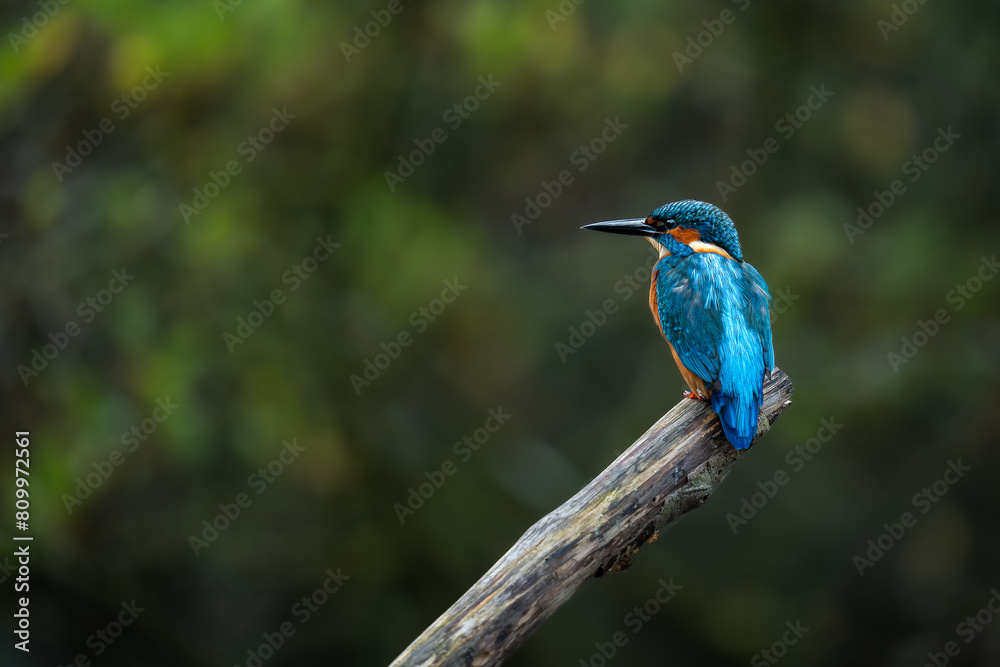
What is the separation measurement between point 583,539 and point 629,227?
73.2 inches

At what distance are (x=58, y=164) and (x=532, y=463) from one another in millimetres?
3320

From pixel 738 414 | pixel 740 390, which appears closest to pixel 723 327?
pixel 740 390

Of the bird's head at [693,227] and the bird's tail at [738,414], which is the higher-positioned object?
the bird's head at [693,227]

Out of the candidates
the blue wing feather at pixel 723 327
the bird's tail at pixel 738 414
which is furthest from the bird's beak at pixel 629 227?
the bird's tail at pixel 738 414

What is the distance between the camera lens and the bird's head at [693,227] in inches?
149

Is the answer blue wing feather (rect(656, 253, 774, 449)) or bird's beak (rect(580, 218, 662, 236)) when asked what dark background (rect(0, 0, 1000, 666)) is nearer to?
bird's beak (rect(580, 218, 662, 236))

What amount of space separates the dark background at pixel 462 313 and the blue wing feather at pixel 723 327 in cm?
199

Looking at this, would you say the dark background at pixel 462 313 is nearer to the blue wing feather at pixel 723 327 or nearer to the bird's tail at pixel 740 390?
the blue wing feather at pixel 723 327

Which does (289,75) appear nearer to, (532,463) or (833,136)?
(532,463)

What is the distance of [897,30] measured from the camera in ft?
19.0

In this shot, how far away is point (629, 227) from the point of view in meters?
3.98

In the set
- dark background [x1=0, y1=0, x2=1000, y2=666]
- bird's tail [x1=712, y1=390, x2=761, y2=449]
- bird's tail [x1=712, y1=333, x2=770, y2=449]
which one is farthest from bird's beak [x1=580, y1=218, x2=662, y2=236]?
dark background [x1=0, y1=0, x2=1000, y2=666]

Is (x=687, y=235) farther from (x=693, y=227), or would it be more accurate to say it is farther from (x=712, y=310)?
(x=712, y=310)

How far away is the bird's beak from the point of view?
12.9ft
